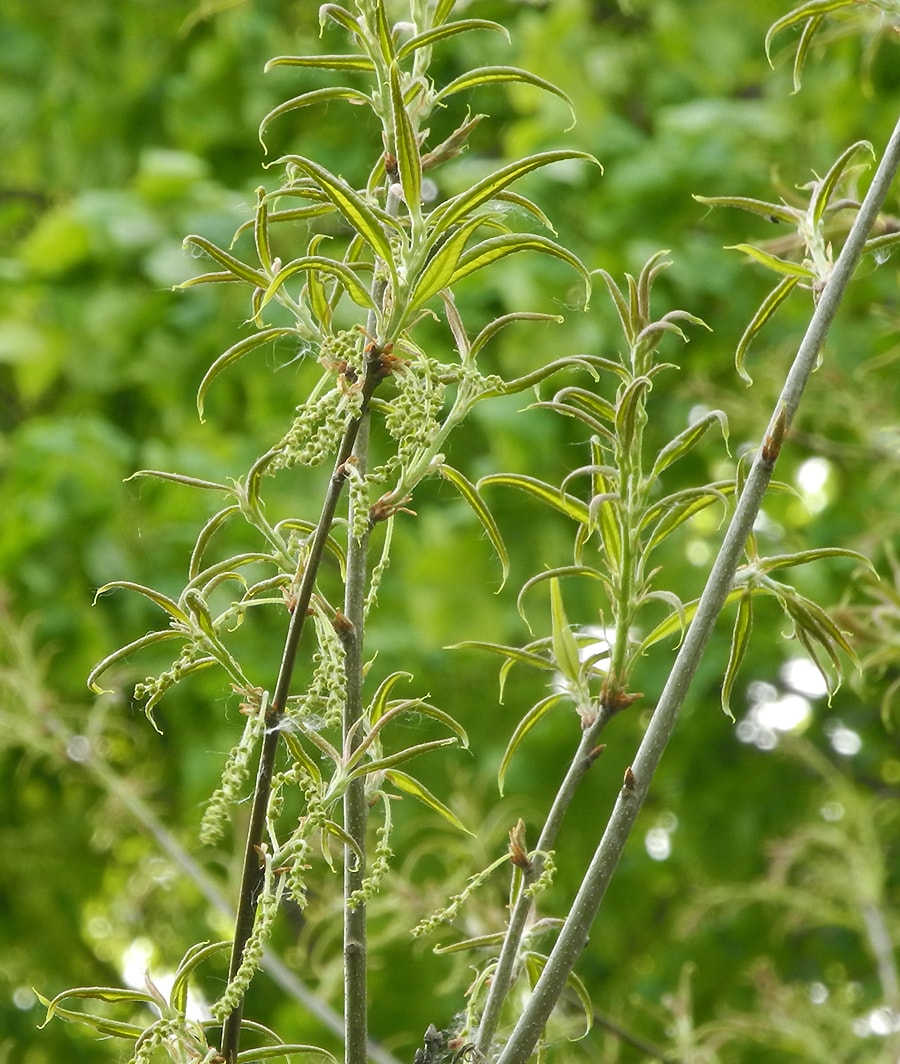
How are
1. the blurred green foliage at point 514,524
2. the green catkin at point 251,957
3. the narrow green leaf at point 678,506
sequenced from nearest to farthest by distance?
the green catkin at point 251,957
the narrow green leaf at point 678,506
the blurred green foliage at point 514,524

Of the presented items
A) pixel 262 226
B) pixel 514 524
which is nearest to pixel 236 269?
pixel 262 226

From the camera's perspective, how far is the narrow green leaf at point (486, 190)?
47cm

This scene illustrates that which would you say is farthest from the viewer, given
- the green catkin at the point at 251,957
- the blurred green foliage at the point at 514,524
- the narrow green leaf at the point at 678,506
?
the blurred green foliage at the point at 514,524

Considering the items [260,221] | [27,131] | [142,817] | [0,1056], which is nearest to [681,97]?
[27,131]

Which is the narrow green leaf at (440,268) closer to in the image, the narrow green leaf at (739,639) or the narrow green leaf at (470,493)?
the narrow green leaf at (470,493)

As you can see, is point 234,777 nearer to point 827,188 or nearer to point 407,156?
point 407,156

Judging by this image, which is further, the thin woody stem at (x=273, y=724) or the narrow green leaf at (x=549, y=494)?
the narrow green leaf at (x=549, y=494)

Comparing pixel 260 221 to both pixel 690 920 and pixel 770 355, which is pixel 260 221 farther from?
pixel 690 920

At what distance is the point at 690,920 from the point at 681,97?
1570 mm

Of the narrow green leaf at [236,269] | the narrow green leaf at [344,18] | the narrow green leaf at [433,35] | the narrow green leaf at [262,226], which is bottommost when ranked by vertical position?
the narrow green leaf at [236,269]

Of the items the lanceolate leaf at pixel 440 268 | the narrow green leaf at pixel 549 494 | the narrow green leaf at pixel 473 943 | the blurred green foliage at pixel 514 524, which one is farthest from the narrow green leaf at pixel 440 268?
the blurred green foliage at pixel 514 524

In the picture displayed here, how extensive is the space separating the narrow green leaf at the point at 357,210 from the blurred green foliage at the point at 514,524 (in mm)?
1481

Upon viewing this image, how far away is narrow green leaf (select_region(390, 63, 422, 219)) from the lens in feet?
1.47

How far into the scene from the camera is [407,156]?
46cm
